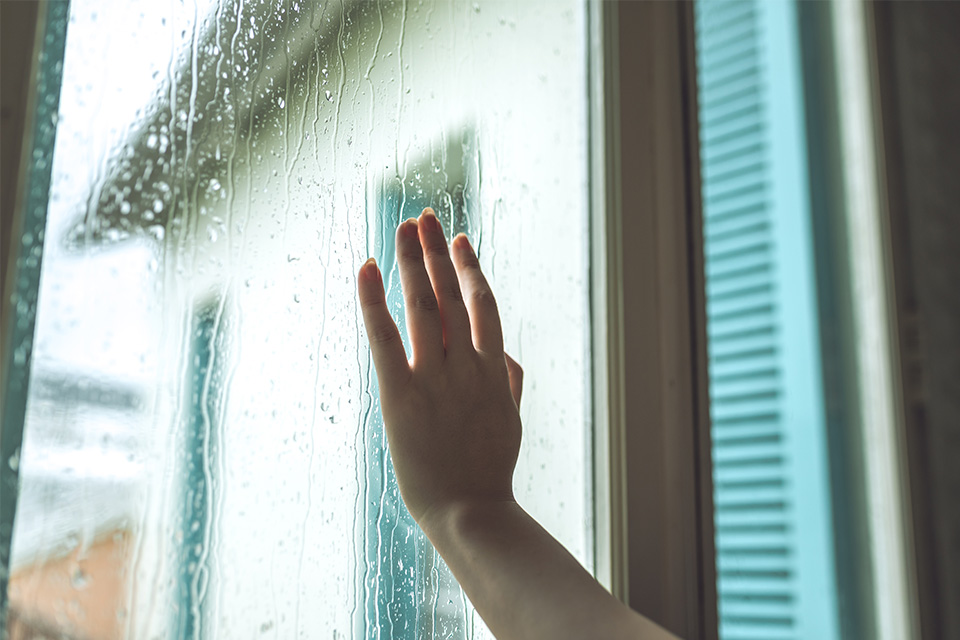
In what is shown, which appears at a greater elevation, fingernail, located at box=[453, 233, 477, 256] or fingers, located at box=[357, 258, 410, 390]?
fingernail, located at box=[453, 233, 477, 256]

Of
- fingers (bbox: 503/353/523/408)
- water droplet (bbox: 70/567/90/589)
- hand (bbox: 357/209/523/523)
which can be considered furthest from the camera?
fingers (bbox: 503/353/523/408)

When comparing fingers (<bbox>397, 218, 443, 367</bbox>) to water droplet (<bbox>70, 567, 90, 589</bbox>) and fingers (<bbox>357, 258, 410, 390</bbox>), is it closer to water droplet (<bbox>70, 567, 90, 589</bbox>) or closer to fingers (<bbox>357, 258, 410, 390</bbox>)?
fingers (<bbox>357, 258, 410, 390</bbox>)

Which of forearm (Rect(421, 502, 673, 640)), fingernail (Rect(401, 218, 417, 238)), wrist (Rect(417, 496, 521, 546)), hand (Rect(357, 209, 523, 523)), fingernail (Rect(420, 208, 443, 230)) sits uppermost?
fingernail (Rect(420, 208, 443, 230))

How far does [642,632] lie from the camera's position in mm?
463

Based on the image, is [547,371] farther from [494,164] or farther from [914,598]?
[914,598]

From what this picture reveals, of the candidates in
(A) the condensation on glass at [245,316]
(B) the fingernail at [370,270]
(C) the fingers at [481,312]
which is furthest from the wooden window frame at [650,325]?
(B) the fingernail at [370,270]

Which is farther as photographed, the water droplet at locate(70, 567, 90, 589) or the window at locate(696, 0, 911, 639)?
the window at locate(696, 0, 911, 639)

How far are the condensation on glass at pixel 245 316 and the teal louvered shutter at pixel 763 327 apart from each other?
0.37 metres

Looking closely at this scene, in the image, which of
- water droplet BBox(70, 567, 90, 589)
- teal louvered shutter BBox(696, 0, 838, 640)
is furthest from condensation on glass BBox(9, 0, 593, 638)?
teal louvered shutter BBox(696, 0, 838, 640)

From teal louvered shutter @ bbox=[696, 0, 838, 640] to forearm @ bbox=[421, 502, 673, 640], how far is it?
477 mm

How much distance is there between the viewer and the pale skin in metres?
0.48

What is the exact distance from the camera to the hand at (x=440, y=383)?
538mm

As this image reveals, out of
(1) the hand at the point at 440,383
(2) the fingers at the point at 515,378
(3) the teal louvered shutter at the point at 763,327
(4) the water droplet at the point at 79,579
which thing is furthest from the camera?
(3) the teal louvered shutter at the point at 763,327

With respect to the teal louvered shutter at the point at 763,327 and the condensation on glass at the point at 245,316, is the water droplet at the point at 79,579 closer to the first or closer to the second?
the condensation on glass at the point at 245,316
